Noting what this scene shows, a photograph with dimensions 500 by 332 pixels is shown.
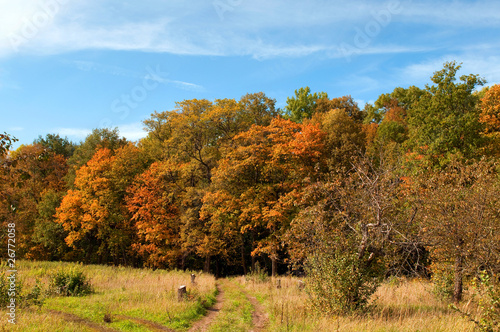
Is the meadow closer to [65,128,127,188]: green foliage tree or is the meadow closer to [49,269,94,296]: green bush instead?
[49,269,94,296]: green bush

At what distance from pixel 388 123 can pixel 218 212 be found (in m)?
25.2

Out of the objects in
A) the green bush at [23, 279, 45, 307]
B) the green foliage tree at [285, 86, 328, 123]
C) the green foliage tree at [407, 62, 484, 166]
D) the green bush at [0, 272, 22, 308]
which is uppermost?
the green foliage tree at [285, 86, 328, 123]

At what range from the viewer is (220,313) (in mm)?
12906

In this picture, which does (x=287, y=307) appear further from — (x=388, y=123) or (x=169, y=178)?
(x=388, y=123)

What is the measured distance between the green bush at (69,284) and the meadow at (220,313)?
1.59 ft

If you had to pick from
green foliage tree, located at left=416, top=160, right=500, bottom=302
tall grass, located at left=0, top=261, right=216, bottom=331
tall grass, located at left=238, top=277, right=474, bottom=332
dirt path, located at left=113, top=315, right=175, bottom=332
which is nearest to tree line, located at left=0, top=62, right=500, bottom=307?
green foliage tree, located at left=416, top=160, right=500, bottom=302

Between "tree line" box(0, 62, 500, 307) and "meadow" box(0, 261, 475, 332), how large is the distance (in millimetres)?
1148

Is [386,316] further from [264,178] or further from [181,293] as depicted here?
[264,178]

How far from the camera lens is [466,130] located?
2261 cm

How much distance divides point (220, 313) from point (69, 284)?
277 inches

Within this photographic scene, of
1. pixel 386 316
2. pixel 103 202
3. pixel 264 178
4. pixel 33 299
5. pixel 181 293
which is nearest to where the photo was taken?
pixel 386 316

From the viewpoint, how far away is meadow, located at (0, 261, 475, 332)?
8836 millimetres

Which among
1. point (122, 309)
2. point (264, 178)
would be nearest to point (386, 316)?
point (122, 309)

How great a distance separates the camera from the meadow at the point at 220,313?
8.84m
